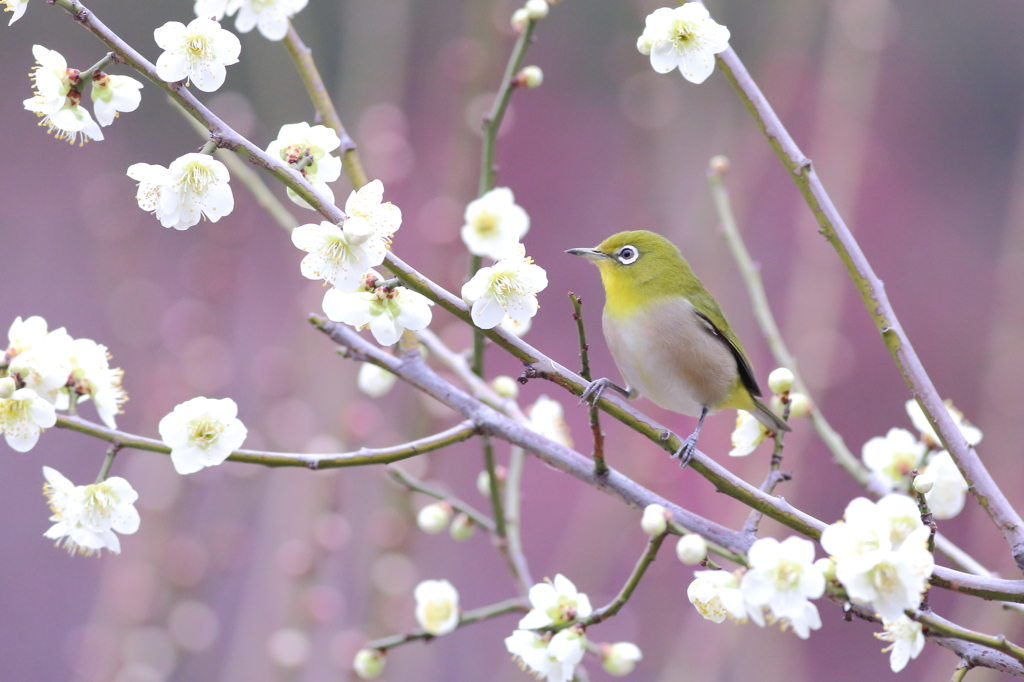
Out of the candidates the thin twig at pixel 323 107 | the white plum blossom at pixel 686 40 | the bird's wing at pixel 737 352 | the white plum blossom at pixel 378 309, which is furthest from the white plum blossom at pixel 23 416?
the bird's wing at pixel 737 352

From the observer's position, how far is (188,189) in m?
1.08

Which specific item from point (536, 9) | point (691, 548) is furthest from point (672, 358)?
point (691, 548)

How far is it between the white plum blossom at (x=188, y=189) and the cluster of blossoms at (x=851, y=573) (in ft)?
2.48

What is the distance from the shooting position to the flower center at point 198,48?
1074 mm

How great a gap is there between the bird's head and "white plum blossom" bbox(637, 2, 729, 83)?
791 millimetres

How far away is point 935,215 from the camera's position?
485cm

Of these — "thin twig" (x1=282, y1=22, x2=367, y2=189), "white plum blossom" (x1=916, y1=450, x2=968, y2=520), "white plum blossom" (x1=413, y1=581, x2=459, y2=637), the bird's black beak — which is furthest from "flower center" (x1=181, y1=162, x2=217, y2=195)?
"white plum blossom" (x1=916, y1=450, x2=968, y2=520)

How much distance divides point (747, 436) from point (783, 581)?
725 millimetres

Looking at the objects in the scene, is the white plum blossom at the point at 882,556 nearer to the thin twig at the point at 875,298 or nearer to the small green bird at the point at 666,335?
the thin twig at the point at 875,298

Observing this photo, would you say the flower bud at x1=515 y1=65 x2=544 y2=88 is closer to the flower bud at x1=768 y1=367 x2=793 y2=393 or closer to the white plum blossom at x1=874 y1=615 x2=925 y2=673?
the flower bud at x1=768 y1=367 x2=793 y2=393

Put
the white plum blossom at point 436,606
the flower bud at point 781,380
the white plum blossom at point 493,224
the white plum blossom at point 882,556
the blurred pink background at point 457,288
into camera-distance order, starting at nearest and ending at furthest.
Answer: the white plum blossom at point 882,556
the white plum blossom at point 493,224
the flower bud at point 781,380
the white plum blossom at point 436,606
the blurred pink background at point 457,288

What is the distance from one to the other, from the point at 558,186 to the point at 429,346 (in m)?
3.11

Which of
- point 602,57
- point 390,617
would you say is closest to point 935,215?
point 602,57

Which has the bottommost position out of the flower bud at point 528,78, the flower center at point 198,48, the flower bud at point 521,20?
the flower center at point 198,48
